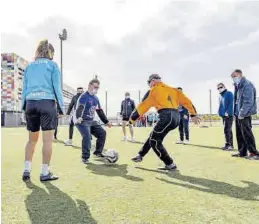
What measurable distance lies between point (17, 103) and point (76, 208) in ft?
202

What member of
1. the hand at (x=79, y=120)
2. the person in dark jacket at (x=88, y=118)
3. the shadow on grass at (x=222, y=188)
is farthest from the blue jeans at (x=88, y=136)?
the shadow on grass at (x=222, y=188)

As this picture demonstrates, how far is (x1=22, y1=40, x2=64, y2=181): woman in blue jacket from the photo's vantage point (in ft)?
17.6

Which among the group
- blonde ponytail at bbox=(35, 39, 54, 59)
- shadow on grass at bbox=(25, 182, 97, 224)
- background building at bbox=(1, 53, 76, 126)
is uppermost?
background building at bbox=(1, 53, 76, 126)

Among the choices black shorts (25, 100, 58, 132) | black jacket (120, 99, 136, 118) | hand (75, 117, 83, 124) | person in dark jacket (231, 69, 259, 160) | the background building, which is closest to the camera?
black shorts (25, 100, 58, 132)

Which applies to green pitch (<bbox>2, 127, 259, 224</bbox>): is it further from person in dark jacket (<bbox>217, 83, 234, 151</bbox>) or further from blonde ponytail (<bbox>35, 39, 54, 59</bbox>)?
person in dark jacket (<bbox>217, 83, 234, 151</bbox>)

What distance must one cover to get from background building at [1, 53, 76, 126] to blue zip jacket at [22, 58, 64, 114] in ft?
172

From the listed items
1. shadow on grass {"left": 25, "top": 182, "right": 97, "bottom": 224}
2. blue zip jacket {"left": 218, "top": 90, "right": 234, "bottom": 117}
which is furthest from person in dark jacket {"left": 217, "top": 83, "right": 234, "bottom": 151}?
shadow on grass {"left": 25, "top": 182, "right": 97, "bottom": 224}

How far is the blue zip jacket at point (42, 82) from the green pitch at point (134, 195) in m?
1.30

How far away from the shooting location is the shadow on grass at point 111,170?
5.93 meters

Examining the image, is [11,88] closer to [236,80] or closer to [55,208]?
[236,80]

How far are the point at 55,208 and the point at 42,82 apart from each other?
2185 mm

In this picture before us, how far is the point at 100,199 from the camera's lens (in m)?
4.27

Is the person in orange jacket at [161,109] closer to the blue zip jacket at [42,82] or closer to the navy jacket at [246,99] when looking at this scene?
the blue zip jacket at [42,82]

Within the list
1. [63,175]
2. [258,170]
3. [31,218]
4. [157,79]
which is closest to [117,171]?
[63,175]
